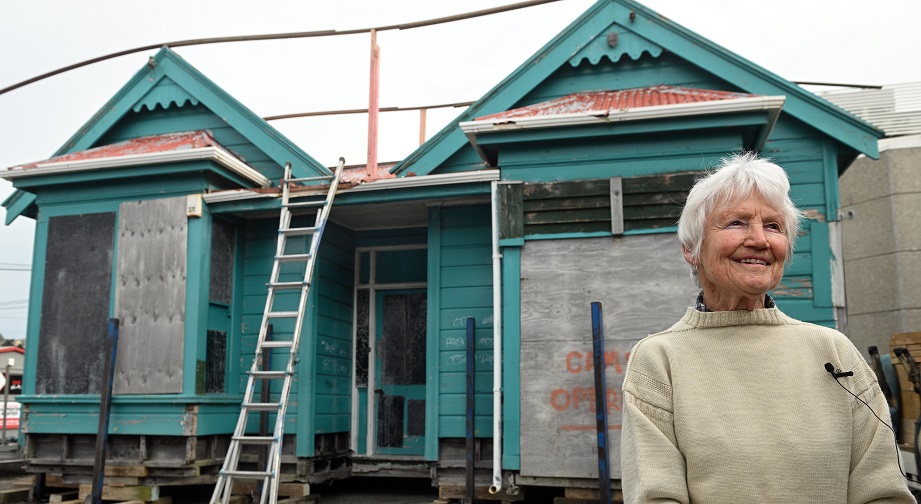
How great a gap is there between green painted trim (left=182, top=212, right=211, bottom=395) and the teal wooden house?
0.8 inches

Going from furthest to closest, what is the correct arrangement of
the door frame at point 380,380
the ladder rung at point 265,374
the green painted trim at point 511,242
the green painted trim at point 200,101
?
the door frame at point 380,380, the green painted trim at point 200,101, the green painted trim at point 511,242, the ladder rung at point 265,374

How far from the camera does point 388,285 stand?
8.77 metres

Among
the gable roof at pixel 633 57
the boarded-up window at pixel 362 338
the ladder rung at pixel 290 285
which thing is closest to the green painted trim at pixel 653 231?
the gable roof at pixel 633 57

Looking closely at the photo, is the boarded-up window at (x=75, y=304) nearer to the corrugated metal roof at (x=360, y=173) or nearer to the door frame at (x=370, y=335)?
the corrugated metal roof at (x=360, y=173)

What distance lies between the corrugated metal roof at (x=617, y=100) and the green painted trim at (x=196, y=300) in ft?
9.53

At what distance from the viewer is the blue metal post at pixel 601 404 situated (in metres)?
6.17

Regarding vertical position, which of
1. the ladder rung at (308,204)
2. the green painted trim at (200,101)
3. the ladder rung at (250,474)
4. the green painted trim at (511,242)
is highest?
the green painted trim at (200,101)

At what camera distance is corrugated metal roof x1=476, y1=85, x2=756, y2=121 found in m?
6.72

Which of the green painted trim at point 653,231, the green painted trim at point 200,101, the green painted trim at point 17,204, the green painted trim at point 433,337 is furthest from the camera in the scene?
the green painted trim at point 17,204

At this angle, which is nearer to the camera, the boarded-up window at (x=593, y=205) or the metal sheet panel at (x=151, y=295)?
the boarded-up window at (x=593, y=205)

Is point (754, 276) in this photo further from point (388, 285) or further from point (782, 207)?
A: point (388, 285)

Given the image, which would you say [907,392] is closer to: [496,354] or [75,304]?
[496,354]

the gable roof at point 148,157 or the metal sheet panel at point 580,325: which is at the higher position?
the gable roof at point 148,157

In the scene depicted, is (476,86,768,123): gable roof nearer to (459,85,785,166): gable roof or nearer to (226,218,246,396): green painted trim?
(459,85,785,166): gable roof
